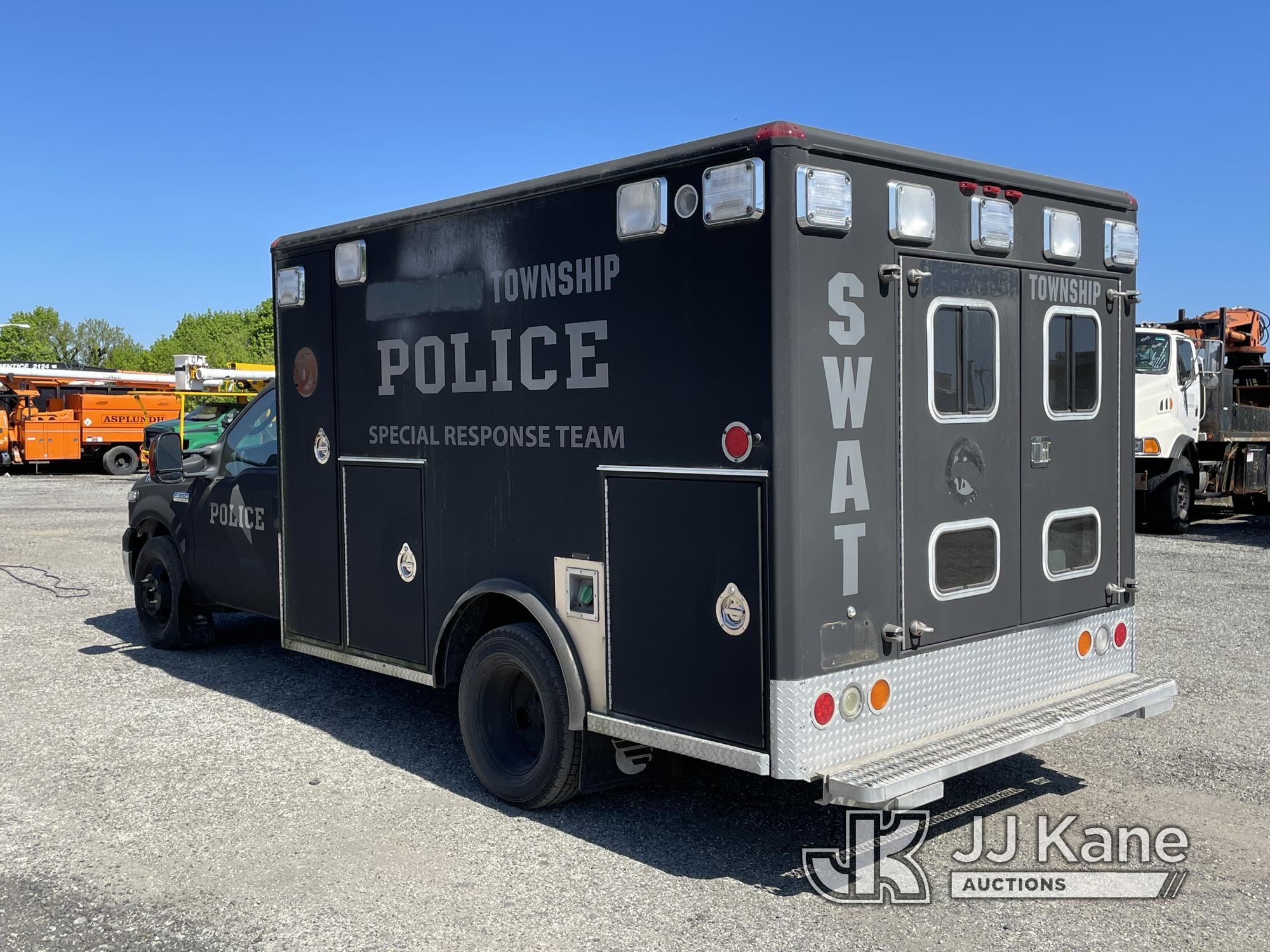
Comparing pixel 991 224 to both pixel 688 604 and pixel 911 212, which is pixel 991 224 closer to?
pixel 911 212

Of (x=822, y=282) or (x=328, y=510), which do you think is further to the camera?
(x=328, y=510)

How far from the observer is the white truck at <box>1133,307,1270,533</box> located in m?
15.7

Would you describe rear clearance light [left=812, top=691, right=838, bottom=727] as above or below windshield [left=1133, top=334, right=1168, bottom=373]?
below

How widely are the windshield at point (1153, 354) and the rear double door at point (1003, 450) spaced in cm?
1115

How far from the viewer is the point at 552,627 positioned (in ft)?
16.9

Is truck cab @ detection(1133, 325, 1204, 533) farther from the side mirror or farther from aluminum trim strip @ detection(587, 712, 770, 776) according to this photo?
aluminum trim strip @ detection(587, 712, 770, 776)

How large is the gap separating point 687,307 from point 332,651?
3.20m

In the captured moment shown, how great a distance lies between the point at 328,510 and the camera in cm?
659

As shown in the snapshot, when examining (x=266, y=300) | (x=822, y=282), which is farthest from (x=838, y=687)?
(x=266, y=300)

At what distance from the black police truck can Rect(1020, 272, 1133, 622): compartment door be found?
0.02 meters

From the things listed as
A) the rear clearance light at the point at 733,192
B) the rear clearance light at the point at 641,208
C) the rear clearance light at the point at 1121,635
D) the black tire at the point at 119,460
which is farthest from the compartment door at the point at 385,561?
the black tire at the point at 119,460

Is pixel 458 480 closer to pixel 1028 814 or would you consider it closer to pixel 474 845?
pixel 474 845

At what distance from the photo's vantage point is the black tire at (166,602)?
848 cm

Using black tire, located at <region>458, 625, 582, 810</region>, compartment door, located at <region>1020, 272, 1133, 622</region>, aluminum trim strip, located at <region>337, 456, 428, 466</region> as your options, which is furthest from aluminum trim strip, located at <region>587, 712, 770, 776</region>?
aluminum trim strip, located at <region>337, 456, 428, 466</region>
